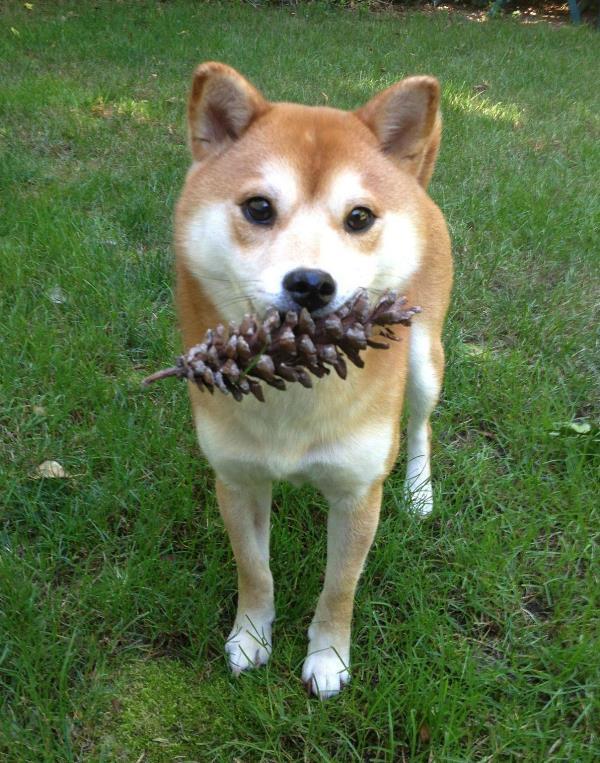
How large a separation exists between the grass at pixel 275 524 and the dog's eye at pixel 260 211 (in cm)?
113

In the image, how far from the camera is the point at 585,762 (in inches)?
66.2

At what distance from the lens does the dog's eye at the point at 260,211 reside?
1.45 meters

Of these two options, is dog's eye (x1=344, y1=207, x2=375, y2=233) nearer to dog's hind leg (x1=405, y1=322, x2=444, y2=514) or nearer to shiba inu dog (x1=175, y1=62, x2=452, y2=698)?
shiba inu dog (x1=175, y1=62, x2=452, y2=698)

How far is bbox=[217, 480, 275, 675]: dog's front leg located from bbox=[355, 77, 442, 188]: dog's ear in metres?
0.91

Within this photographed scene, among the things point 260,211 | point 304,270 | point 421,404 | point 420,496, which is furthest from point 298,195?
point 420,496

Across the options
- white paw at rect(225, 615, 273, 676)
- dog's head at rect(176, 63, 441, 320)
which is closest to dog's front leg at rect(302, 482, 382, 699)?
white paw at rect(225, 615, 273, 676)

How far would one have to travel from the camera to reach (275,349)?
125 cm

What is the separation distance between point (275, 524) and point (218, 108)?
50.7 inches

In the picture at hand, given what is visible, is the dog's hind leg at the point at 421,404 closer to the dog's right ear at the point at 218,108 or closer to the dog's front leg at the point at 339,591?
the dog's front leg at the point at 339,591

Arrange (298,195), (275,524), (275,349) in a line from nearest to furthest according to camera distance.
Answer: (275,349) < (298,195) < (275,524)

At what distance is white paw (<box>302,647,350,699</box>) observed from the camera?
185 cm

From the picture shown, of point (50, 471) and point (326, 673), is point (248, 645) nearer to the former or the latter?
point (326, 673)

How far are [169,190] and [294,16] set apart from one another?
6597 millimetres

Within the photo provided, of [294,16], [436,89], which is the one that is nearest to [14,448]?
[436,89]
